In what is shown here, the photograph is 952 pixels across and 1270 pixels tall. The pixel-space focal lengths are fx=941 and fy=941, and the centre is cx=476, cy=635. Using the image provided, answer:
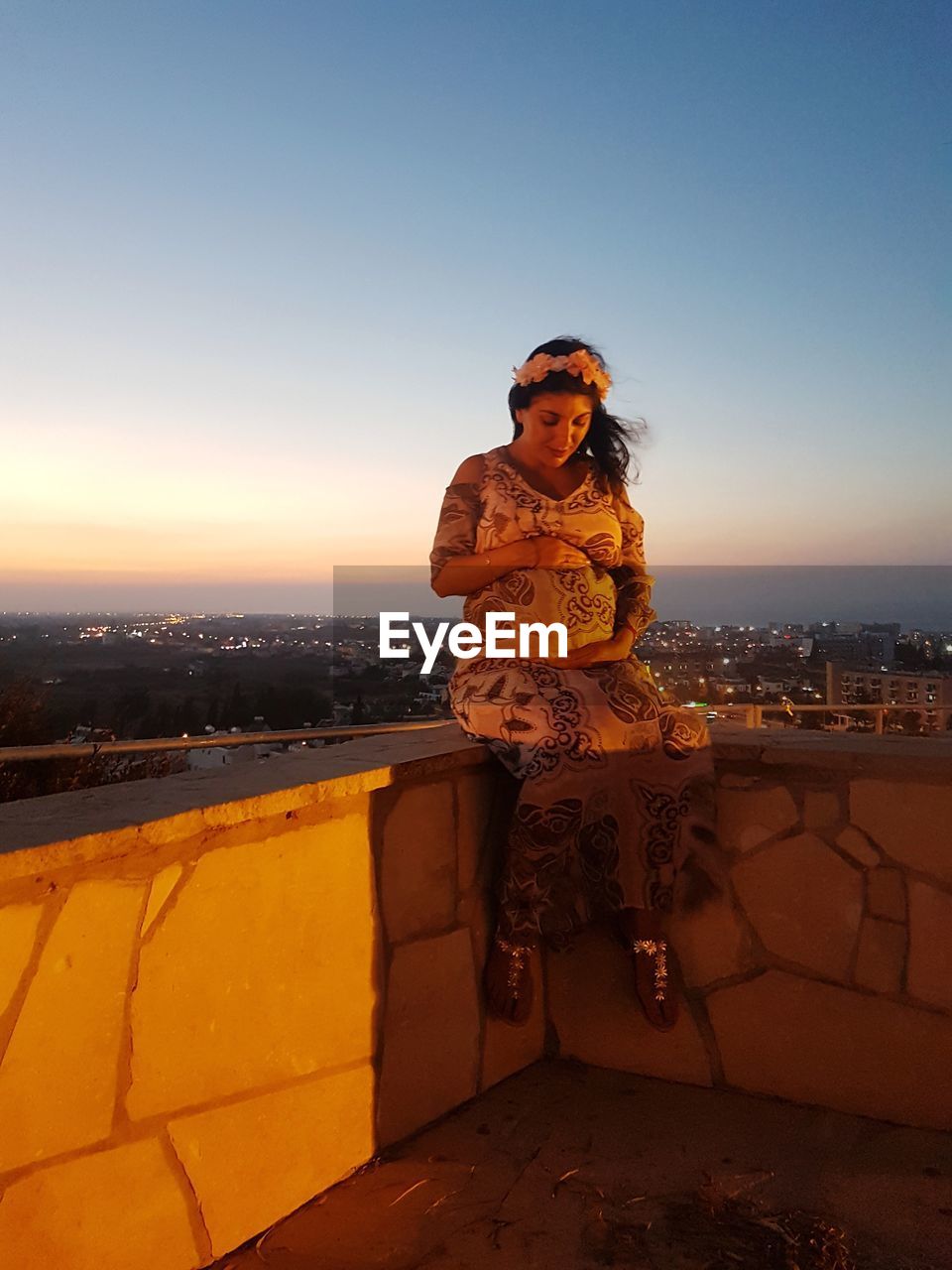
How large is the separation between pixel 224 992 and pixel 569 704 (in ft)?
3.03

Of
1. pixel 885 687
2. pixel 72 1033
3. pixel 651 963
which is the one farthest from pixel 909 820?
pixel 885 687

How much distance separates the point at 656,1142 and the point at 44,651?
7.28 metres

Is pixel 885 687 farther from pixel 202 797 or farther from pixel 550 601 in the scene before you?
pixel 202 797

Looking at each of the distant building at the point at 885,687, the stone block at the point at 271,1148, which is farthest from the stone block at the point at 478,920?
the distant building at the point at 885,687

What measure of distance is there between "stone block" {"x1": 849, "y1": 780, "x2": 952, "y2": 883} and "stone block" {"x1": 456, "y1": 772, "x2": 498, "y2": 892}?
811 millimetres

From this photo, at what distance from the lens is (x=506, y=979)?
211 cm

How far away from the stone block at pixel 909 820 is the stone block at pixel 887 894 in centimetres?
4

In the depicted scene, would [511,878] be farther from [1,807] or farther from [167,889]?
[1,807]

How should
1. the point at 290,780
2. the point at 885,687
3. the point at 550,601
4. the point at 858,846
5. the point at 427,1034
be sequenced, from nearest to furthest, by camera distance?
1. the point at 290,780
2. the point at 427,1034
3. the point at 858,846
4. the point at 550,601
5. the point at 885,687

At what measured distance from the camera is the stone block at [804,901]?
81.7 inches

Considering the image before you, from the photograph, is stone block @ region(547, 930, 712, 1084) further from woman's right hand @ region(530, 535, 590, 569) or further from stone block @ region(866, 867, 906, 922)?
woman's right hand @ region(530, 535, 590, 569)

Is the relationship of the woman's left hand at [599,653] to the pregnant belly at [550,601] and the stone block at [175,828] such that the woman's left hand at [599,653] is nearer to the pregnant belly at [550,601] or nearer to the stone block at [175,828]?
the pregnant belly at [550,601]

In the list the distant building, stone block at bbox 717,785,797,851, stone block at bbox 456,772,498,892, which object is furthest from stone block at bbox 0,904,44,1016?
the distant building

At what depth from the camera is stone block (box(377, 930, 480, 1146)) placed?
1.87m
